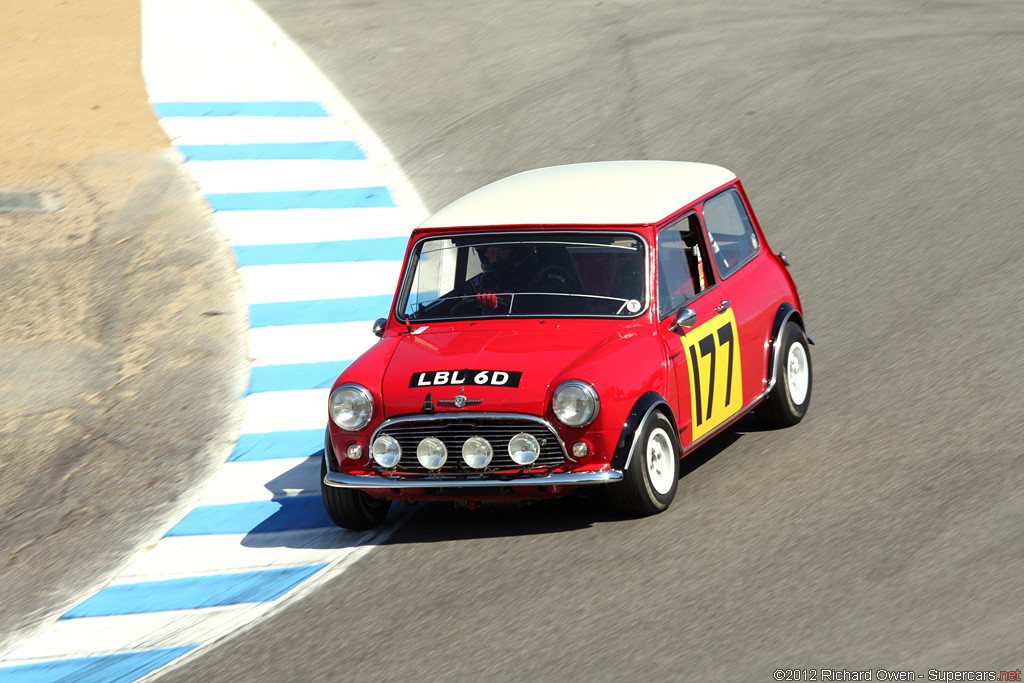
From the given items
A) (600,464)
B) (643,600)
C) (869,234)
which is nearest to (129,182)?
(869,234)

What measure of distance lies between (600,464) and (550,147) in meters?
7.68

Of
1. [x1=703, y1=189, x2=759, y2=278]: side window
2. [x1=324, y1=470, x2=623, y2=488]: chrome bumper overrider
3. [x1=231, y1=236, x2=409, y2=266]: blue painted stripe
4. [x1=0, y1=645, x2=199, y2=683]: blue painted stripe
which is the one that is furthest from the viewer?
[x1=231, y1=236, x2=409, y2=266]: blue painted stripe

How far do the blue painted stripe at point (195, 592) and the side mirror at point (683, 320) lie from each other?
235 centimetres

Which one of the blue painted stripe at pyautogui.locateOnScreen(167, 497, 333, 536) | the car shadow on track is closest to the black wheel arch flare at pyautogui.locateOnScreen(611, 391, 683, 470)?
the car shadow on track

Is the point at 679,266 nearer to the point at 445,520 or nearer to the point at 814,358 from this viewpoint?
the point at 445,520

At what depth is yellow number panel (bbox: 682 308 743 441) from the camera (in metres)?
7.11

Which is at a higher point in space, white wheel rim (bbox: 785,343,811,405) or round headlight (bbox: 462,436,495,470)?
round headlight (bbox: 462,436,495,470)

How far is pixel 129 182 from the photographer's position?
13.1m

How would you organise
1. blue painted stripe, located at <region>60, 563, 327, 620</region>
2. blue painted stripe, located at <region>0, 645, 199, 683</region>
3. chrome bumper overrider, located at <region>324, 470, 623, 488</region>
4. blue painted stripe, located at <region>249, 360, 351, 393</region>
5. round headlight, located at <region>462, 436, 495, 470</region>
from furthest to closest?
blue painted stripe, located at <region>249, 360, 351, 393</region>, blue painted stripe, located at <region>60, 563, 327, 620</region>, round headlight, located at <region>462, 436, 495, 470</region>, chrome bumper overrider, located at <region>324, 470, 623, 488</region>, blue painted stripe, located at <region>0, 645, 199, 683</region>

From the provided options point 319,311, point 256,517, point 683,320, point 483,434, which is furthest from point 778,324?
point 319,311

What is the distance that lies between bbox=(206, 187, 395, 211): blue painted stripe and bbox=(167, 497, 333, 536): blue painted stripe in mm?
5306

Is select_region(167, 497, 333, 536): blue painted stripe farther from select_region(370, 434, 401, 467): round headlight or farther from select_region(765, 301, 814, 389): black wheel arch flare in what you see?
select_region(765, 301, 814, 389): black wheel arch flare

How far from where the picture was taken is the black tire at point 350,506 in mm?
7020

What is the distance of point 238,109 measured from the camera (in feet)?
48.8
